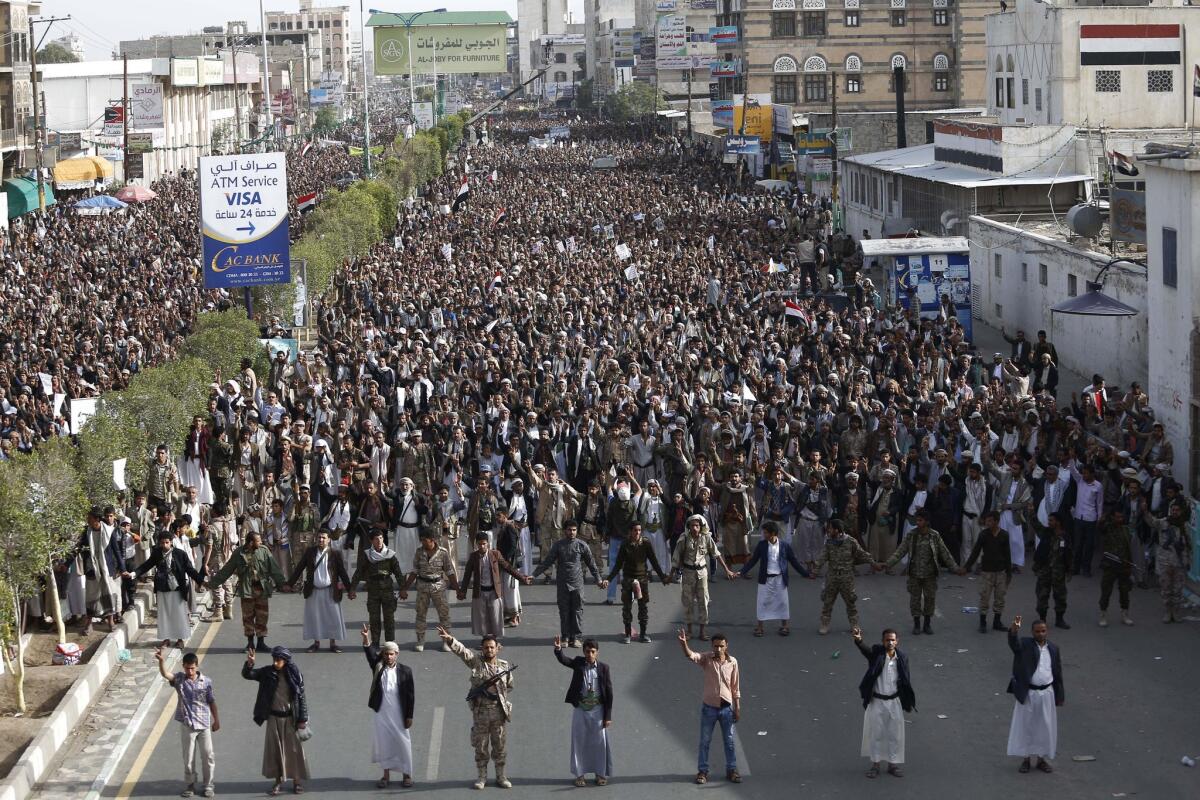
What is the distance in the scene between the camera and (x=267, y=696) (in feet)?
36.0

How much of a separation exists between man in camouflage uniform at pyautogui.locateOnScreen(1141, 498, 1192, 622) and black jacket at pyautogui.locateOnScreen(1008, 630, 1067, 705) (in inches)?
155

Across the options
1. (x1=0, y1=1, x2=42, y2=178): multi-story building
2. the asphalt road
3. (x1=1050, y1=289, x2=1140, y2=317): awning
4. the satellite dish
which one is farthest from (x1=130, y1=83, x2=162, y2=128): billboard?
the asphalt road

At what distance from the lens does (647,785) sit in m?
11.1

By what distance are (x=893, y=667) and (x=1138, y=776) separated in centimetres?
168

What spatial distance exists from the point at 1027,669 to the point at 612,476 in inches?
261

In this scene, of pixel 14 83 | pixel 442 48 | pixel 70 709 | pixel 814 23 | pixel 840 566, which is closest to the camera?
pixel 70 709

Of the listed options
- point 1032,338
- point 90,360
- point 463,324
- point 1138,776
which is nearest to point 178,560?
point 1138,776

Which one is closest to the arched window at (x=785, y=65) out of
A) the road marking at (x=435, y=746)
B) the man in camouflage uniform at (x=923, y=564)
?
the man in camouflage uniform at (x=923, y=564)

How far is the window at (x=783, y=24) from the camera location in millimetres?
89750

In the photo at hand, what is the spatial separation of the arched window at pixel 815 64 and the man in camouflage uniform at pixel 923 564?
258 ft

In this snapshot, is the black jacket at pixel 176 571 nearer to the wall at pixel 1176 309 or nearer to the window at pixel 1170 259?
the wall at pixel 1176 309

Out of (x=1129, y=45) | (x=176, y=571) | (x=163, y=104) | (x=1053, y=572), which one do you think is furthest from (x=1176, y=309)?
(x=163, y=104)

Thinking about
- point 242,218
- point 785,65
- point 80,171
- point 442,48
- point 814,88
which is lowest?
point 242,218

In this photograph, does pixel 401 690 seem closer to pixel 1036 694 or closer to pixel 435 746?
pixel 435 746
